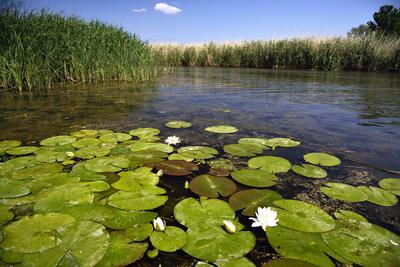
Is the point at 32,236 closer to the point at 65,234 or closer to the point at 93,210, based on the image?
the point at 65,234

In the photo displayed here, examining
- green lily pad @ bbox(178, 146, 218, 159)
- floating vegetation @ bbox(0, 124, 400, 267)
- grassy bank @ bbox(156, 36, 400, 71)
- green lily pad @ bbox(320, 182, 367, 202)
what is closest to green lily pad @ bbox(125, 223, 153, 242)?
floating vegetation @ bbox(0, 124, 400, 267)

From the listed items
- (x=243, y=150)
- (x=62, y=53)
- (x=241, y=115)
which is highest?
(x=62, y=53)

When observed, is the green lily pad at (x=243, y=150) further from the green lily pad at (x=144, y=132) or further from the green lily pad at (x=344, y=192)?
the green lily pad at (x=144, y=132)

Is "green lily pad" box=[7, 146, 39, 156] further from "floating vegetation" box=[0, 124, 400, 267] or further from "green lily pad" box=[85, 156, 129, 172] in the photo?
"green lily pad" box=[85, 156, 129, 172]

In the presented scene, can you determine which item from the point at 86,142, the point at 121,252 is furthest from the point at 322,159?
the point at 86,142

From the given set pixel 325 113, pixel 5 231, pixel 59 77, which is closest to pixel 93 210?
pixel 5 231

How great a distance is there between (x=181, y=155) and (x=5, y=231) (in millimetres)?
1069

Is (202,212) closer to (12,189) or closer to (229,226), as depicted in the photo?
(229,226)

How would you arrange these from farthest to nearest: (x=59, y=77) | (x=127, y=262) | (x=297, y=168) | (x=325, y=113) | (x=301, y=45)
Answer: (x=301, y=45), (x=59, y=77), (x=325, y=113), (x=297, y=168), (x=127, y=262)

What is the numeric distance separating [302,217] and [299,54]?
40.7ft

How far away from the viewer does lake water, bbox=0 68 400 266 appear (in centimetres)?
164

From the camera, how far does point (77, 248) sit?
3.10 ft

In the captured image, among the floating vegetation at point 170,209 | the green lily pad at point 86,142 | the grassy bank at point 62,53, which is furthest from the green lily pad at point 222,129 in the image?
the grassy bank at point 62,53

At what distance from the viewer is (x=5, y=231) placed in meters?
1.02
